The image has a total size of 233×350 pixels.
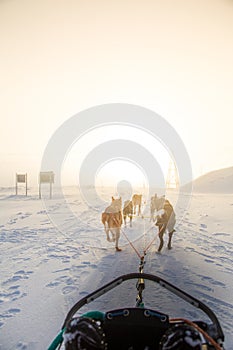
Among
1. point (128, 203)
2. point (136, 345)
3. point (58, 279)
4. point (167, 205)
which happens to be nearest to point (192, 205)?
point (128, 203)

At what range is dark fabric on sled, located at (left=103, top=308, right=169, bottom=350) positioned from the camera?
6.28 feet

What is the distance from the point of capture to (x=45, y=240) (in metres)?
10.2

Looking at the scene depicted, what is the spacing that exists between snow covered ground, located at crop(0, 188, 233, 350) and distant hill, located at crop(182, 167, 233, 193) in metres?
19.5

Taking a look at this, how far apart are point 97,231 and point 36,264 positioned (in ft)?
16.1

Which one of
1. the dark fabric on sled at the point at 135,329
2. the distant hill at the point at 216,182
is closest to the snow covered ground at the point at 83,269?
the dark fabric on sled at the point at 135,329

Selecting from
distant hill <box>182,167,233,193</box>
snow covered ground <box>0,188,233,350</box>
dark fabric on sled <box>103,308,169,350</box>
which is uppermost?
distant hill <box>182,167,233,193</box>

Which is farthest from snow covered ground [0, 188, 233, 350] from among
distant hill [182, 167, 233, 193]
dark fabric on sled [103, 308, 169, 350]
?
distant hill [182, 167, 233, 193]

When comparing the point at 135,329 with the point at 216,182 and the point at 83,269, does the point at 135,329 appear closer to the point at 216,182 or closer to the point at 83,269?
the point at 83,269

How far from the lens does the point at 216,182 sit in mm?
35125

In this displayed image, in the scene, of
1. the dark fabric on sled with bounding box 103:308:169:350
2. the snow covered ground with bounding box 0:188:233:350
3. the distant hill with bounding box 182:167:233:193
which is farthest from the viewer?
the distant hill with bounding box 182:167:233:193

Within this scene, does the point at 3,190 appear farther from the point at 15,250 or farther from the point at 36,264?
the point at 36,264

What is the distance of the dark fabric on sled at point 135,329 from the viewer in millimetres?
1915

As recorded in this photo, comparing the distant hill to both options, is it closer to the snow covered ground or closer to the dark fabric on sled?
the snow covered ground

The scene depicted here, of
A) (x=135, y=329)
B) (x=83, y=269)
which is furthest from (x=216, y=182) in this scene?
(x=135, y=329)
